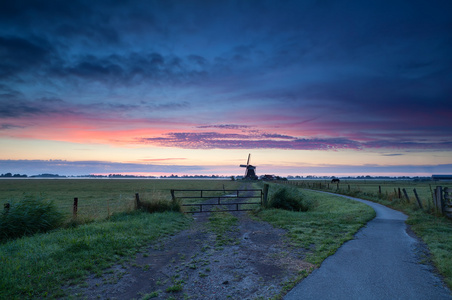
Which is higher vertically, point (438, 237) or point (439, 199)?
point (439, 199)

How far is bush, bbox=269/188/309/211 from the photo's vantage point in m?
19.4

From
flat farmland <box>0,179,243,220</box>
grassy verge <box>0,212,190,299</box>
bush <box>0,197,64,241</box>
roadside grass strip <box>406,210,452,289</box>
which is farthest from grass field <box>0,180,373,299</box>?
roadside grass strip <box>406,210,452,289</box>

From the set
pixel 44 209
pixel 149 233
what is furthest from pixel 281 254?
pixel 44 209

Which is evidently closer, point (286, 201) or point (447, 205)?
point (447, 205)

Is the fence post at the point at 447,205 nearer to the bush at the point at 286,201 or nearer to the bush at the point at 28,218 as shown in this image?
the bush at the point at 286,201

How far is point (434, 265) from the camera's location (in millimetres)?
7133

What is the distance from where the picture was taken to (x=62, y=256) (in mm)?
7699

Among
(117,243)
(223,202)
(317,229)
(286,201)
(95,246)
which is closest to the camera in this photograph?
(95,246)

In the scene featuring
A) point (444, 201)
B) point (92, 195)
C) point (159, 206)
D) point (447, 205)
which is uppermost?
point (444, 201)

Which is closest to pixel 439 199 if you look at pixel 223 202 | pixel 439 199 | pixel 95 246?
pixel 439 199

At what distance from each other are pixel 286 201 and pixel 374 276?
1338 centimetres

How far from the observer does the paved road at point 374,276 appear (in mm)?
5398

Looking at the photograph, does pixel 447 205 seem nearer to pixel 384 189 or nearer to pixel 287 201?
pixel 287 201

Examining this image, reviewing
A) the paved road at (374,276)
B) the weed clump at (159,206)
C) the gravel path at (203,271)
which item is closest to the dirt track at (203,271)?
A: the gravel path at (203,271)
